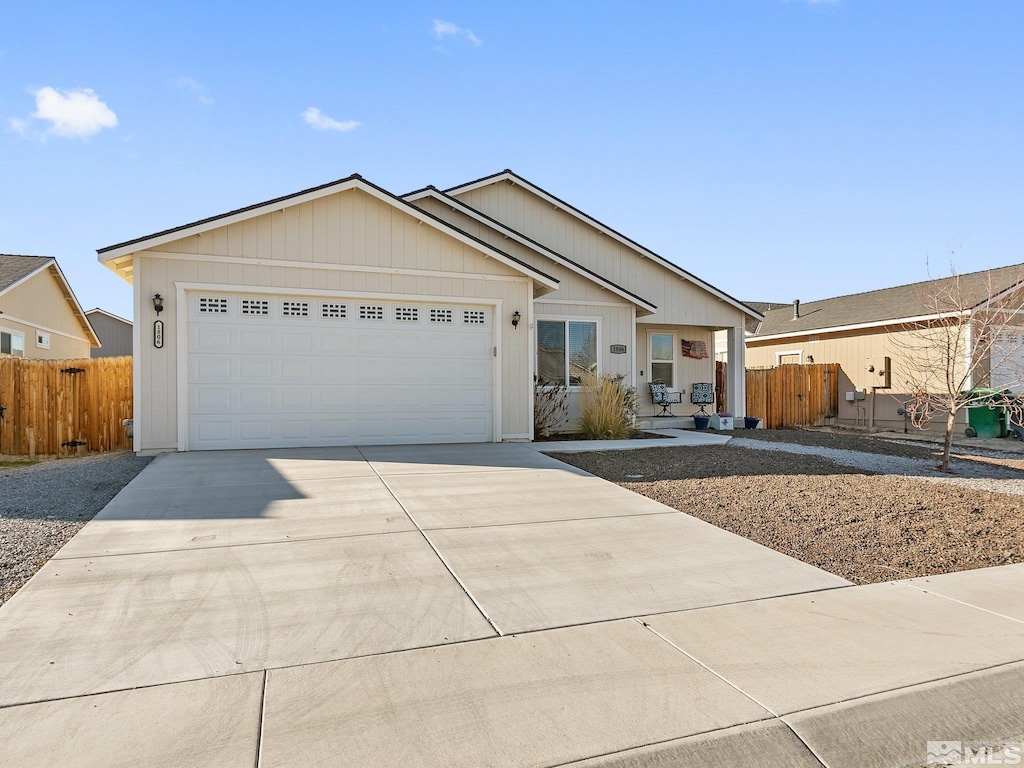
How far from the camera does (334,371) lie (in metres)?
10.0

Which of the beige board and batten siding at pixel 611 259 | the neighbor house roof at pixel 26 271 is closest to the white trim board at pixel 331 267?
the beige board and batten siding at pixel 611 259

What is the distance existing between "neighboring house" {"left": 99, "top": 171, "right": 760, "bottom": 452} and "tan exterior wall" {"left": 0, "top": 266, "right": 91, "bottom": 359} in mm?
9879

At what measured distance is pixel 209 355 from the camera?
30.8 feet

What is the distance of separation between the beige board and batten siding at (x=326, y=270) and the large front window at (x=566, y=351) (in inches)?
73.4

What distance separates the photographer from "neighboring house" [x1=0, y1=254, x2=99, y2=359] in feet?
53.4

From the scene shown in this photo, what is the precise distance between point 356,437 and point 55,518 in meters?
4.93

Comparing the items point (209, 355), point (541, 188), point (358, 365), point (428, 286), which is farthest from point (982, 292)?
point (209, 355)

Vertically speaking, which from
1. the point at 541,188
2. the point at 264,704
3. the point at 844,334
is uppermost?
the point at 541,188

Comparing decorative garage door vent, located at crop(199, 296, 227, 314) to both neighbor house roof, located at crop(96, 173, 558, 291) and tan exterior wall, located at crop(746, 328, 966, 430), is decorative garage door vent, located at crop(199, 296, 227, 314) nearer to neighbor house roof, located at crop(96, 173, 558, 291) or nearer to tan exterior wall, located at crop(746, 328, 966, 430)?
neighbor house roof, located at crop(96, 173, 558, 291)

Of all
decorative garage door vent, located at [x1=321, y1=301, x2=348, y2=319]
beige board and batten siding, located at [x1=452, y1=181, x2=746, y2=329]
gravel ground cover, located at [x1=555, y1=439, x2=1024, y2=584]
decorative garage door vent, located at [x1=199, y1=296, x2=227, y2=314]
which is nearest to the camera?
gravel ground cover, located at [x1=555, y1=439, x2=1024, y2=584]

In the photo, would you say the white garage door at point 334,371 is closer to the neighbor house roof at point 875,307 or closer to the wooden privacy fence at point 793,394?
the wooden privacy fence at point 793,394

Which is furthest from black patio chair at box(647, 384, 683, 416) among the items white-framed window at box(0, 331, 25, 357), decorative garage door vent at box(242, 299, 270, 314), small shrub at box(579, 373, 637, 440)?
white-framed window at box(0, 331, 25, 357)

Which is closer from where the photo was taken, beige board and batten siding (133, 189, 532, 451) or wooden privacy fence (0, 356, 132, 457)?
beige board and batten siding (133, 189, 532, 451)

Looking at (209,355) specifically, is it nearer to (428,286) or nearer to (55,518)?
(428,286)
